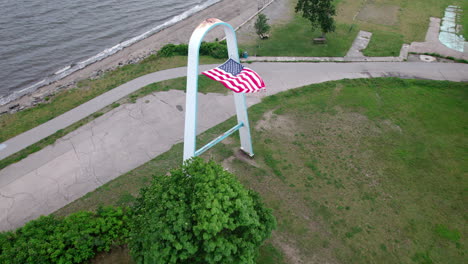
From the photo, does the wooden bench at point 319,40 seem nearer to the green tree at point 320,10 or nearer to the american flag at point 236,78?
the green tree at point 320,10

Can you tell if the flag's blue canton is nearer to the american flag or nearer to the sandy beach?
the american flag

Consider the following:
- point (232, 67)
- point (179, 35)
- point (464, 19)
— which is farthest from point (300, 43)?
point (464, 19)

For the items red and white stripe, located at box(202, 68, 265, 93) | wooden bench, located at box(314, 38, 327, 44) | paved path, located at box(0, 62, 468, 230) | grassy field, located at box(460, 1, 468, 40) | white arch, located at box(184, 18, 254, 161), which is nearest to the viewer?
white arch, located at box(184, 18, 254, 161)

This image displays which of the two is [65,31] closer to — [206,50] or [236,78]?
[206,50]

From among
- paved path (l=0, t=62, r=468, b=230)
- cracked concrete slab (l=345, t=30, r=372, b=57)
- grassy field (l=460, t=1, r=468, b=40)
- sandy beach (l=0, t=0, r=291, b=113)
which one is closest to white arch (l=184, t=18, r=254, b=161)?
paved path (l=0, t=62, r=468, b=230)

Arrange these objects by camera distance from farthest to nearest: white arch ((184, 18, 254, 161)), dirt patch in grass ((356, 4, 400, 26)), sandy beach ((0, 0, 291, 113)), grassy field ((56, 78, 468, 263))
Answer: dirt patch in grass ((356, 4, 400, 26)) < sandy beach ((0, 0, 291, 113)) < grassy field ((56, 78, 468, 263)) < white arch ((184, 18, 254, 161))

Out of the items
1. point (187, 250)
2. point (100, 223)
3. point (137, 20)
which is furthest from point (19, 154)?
point (137, 20)
